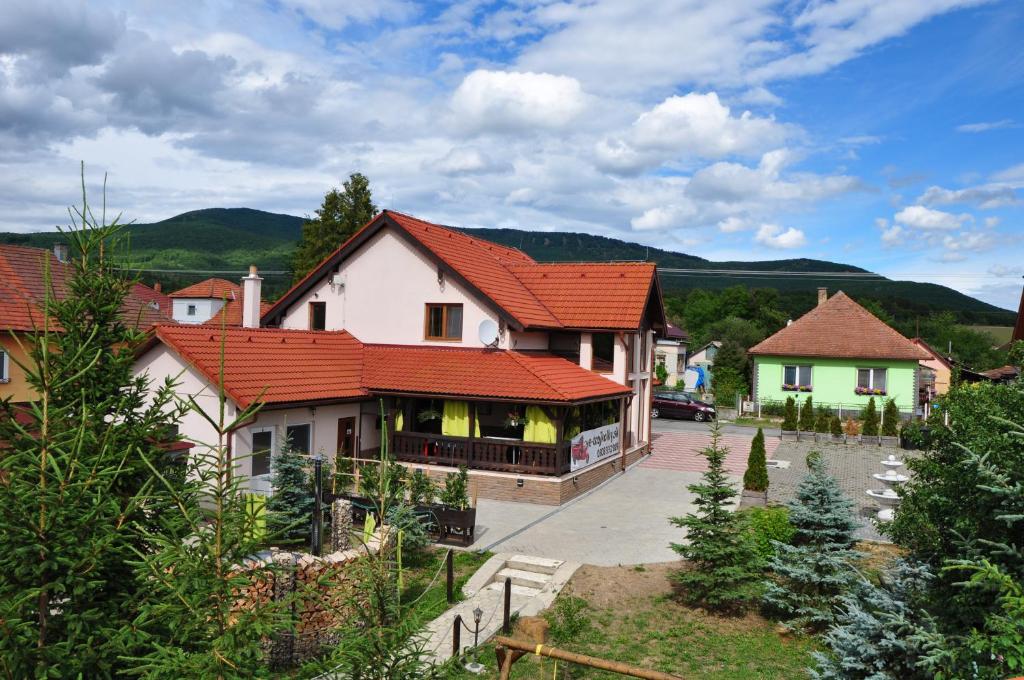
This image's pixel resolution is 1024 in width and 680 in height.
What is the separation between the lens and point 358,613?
412 centimetres

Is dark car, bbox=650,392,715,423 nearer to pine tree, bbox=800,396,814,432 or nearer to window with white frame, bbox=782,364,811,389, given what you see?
pine tree, bbox=800,396,814,432

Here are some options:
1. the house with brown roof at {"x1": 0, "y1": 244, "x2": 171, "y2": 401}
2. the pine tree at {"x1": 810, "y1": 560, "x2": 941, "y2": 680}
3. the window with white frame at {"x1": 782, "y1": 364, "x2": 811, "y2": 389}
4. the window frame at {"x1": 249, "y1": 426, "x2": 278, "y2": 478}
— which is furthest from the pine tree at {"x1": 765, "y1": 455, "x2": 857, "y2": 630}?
→ the window with white frame at {"x1": 782, "y1": 364, "x2": 811, "y2": 389}

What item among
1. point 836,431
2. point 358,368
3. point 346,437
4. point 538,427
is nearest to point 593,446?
point 538,427

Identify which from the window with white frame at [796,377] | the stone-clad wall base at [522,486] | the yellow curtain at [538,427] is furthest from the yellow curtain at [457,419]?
the window with white frame at [796,377]

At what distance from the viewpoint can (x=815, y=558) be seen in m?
11.0

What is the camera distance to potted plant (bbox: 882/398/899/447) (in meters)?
29.9

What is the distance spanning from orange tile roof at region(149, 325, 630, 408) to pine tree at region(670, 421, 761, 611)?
689 centimetres

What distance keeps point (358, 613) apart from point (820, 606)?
30.2ft

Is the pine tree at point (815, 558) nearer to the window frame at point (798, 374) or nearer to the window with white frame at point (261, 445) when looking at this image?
the window with white frame at point (261, 445)

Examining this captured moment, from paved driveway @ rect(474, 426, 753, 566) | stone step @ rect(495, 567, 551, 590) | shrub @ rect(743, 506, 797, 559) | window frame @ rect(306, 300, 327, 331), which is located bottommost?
stone step @ rect(495, 567, 551, 590)

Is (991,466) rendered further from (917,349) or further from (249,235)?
(249,235)

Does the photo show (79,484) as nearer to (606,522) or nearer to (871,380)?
(606,522)

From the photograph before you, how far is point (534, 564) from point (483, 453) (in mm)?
6333

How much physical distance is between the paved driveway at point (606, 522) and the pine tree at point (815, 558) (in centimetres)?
297
